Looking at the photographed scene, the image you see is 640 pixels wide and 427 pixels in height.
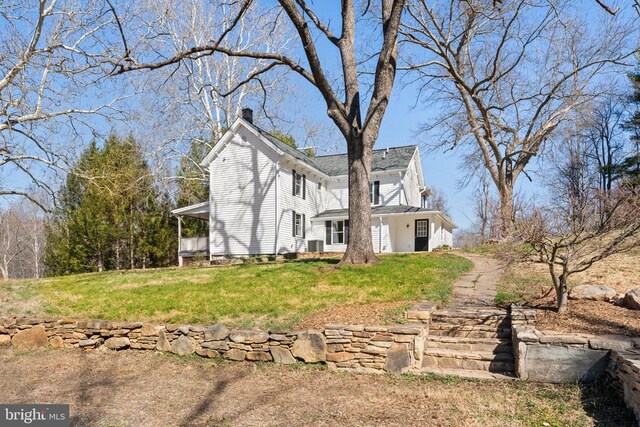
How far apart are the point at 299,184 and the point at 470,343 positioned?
16.7m

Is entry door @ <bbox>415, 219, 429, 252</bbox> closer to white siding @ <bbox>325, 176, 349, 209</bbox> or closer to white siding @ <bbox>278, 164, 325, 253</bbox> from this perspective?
white siding @ <bbox>325, 176, 349, 209</bbox>

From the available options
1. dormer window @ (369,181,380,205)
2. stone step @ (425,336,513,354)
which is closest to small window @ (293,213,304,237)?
dormer window @ (369,181,380,205)

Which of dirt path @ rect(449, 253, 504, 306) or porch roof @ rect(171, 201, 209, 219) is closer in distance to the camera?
dirt path @ rect(449, 253, 504, 306)

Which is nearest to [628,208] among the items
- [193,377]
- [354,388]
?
[354,388]

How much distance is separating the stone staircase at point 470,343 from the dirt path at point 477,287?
0.71m

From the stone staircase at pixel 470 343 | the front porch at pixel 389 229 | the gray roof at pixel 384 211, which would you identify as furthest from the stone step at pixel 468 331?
the front porch at pixel 389 229

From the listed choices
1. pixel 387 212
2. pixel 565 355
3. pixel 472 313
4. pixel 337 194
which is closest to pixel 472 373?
pixel 565 355

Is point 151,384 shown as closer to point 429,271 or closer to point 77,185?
point 429,271

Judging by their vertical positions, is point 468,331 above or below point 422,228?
below

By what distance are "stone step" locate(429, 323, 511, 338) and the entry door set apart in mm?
16528

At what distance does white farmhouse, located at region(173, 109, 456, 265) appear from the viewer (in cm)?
1980

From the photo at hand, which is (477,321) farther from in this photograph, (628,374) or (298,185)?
(298,185)

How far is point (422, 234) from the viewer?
22688 millimetres

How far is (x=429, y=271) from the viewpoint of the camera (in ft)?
34.6
